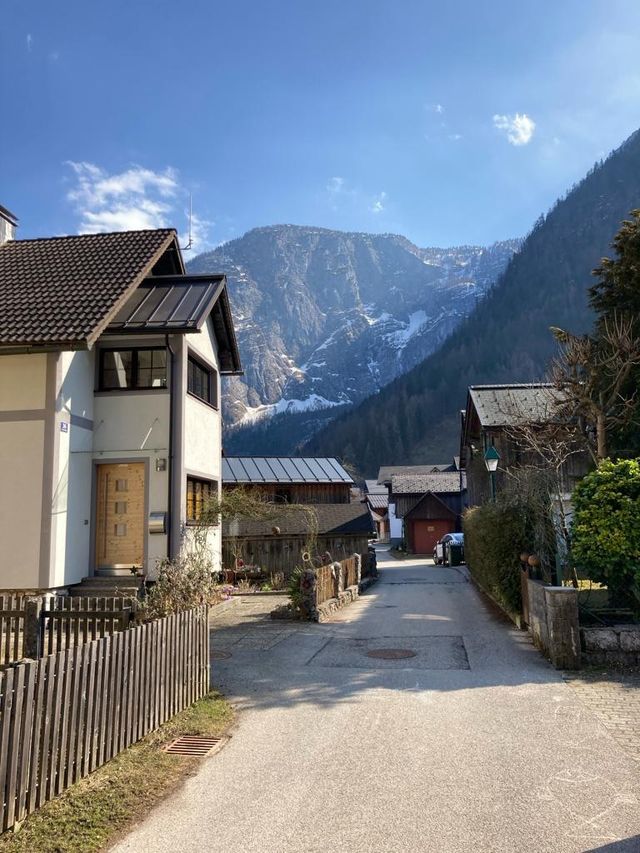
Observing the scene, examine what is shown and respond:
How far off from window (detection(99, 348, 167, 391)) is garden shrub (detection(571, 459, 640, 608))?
33.6ft

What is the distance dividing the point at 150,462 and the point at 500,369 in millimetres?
135582

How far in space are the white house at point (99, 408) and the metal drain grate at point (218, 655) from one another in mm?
4399

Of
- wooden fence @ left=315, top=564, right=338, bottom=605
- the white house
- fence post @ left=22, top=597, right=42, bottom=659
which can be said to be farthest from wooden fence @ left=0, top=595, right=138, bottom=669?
wooden fence @ left=315, top=564, right=338, bottom=605

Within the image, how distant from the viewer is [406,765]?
5.53 meters

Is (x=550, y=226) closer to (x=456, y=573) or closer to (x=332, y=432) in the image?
(x=332, y=432)

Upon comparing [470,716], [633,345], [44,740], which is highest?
[633,345]

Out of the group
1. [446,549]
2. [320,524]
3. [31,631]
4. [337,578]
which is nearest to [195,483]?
[337,578]

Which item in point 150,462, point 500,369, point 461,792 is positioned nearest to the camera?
point 461,792

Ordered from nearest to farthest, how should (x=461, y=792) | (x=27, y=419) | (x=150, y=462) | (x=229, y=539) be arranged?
(x=461, y=792)
(x=27, y=419)
(x=150, y=462)
(x=229, y=539)

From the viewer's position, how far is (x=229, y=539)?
2416cm

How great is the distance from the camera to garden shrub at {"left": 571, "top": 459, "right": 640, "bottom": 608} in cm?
950

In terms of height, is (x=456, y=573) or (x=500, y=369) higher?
(x=500, y=369)

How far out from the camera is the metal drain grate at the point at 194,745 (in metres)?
6.01

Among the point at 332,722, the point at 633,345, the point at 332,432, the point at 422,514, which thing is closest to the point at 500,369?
the point at 332,432
